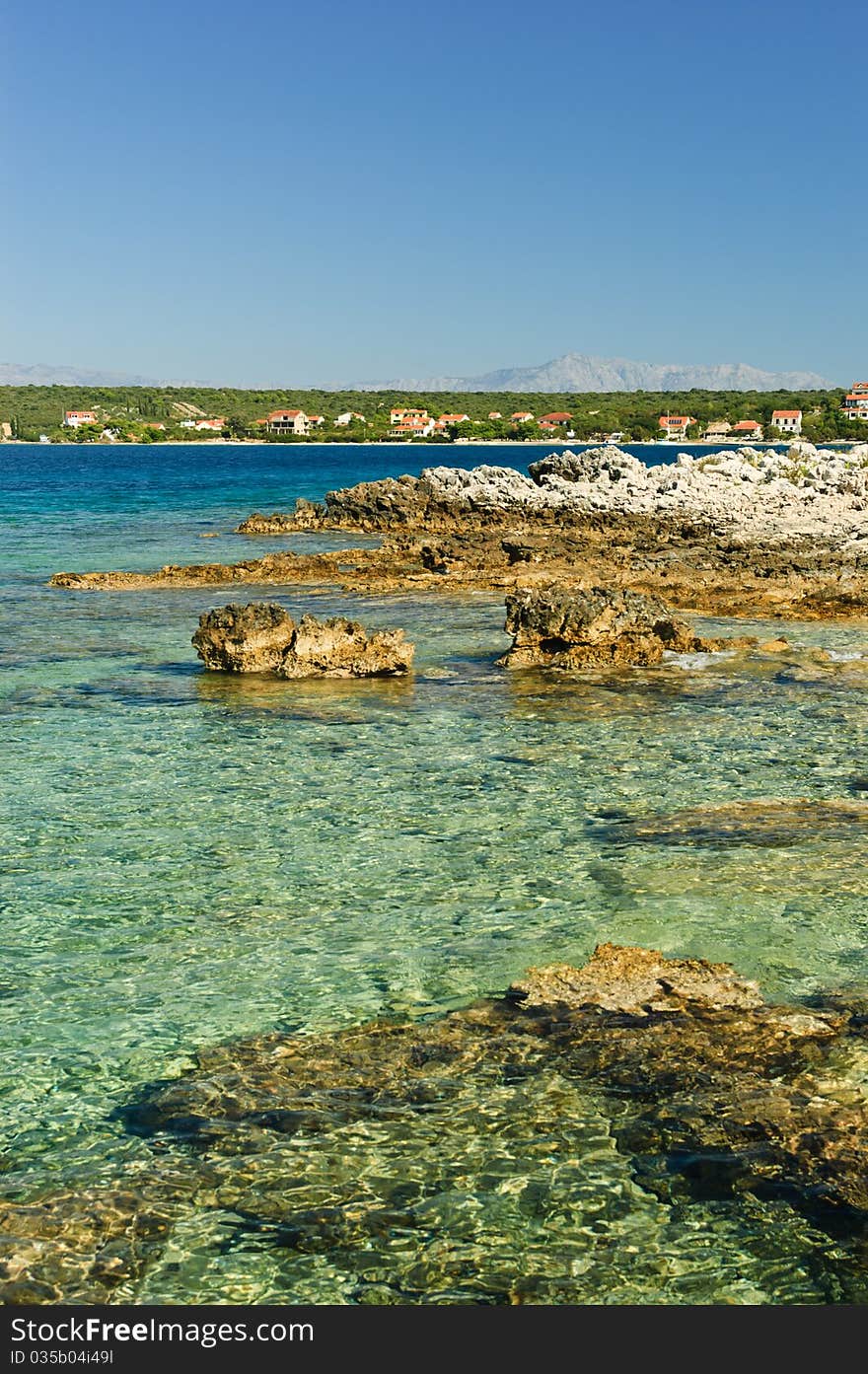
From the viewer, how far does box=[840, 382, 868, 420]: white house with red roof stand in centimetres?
17525

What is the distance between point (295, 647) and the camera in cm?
1769

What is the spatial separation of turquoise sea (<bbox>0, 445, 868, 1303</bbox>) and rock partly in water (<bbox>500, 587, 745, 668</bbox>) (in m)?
0.64

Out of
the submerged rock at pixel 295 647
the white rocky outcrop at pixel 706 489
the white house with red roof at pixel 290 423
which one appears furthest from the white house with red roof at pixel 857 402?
the submerged rock at pixel 295 647

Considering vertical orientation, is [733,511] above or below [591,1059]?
above

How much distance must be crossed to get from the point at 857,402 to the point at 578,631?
181m

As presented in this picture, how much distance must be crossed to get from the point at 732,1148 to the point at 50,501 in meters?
60.8

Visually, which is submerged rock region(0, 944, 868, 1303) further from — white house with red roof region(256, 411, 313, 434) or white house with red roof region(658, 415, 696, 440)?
white house with red roof region(256, 411, 313, 434)

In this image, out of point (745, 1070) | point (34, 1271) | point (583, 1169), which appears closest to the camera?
point (34, 1271)

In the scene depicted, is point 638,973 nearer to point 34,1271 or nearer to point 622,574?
point 34,1271

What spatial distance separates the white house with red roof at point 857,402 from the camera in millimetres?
175250

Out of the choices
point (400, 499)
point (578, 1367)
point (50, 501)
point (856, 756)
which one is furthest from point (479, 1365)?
point (50, 501)

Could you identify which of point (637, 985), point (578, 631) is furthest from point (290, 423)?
point (637, 985)

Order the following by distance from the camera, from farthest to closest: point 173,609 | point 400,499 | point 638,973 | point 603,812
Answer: point 400,499, point 173,609, point 603,812, point 638,973

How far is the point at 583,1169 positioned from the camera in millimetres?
5578
